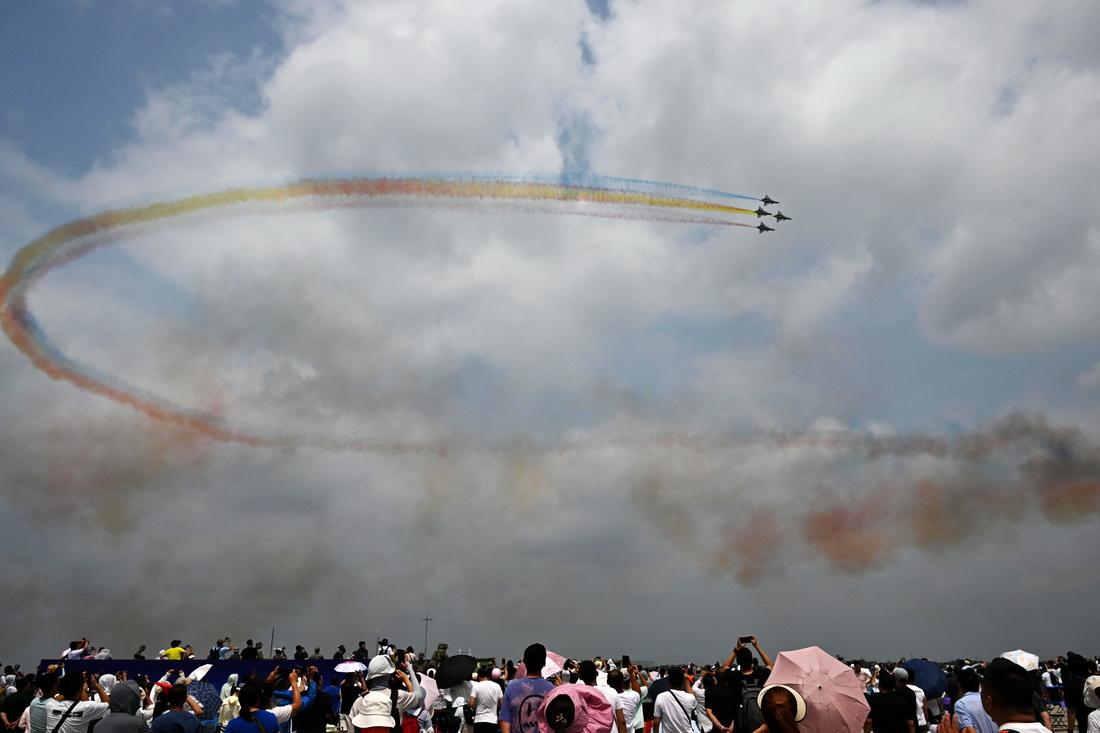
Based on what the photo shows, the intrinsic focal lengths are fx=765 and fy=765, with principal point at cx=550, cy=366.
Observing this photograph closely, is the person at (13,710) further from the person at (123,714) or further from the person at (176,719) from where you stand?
the person at (176,719)

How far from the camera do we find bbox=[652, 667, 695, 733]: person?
1367 cm

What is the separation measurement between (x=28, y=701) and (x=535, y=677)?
10156mm

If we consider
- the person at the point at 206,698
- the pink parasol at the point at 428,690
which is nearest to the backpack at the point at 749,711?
the pink parasol at the point at 428,690

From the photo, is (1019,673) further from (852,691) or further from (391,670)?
(391,670)

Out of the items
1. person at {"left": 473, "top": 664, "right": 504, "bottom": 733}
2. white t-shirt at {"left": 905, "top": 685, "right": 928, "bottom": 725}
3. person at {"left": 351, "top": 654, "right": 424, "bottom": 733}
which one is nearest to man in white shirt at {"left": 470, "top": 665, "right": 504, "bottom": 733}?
person at {"left": 473, "top": 664, "right": 504, "bottom": 733}

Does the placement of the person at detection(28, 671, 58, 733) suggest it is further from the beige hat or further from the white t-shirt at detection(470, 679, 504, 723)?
the white t-shirt at detection(470, 679, 504, 723)

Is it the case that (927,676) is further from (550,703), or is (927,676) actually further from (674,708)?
(550,703)

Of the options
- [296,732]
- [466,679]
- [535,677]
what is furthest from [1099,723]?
[296,732]

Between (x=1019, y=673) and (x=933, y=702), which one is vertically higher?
(x=1019, y=673)

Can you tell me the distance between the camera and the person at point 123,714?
9992 mm

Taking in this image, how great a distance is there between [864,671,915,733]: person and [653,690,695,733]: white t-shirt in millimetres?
3013

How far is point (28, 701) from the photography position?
14.3 m

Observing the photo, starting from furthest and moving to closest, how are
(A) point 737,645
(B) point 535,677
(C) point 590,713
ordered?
1. (A) point 737,645
2. (B) point 535,677
3. (C) point 590,713

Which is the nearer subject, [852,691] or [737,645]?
[852,691]
